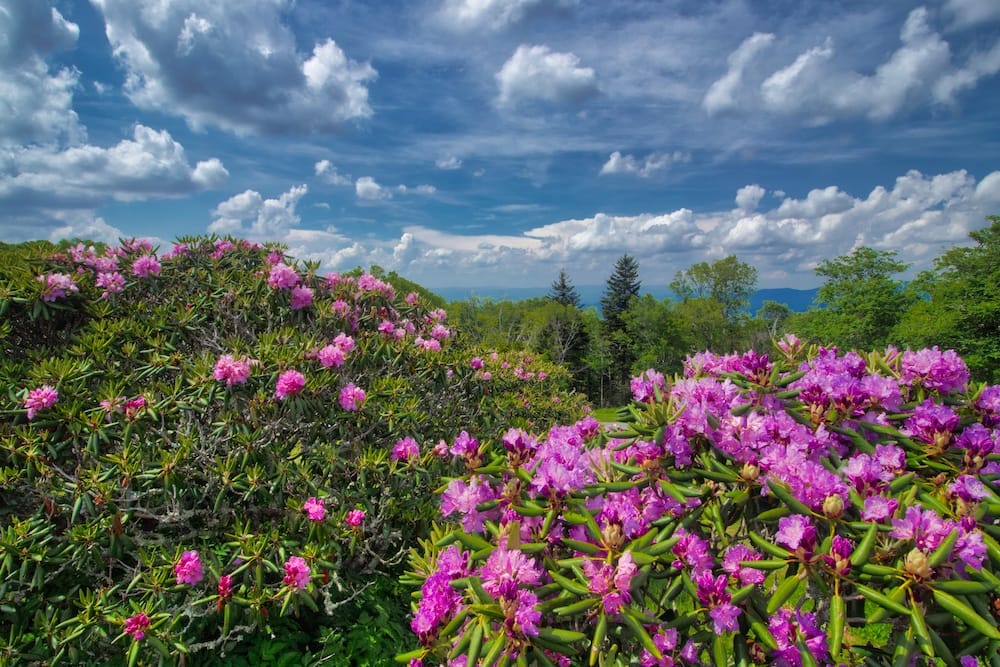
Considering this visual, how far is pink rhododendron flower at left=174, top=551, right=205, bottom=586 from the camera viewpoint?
2934 millimetres

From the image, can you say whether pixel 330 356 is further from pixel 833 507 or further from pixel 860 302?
pixel 860 302

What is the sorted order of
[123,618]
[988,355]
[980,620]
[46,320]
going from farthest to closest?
[988,355], [46,320], [123,618], [980,620]

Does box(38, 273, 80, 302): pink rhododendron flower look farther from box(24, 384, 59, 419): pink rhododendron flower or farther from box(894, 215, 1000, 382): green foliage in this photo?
box(894, 215, 1000, 382): green foliage

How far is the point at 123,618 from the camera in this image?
9.35 ft

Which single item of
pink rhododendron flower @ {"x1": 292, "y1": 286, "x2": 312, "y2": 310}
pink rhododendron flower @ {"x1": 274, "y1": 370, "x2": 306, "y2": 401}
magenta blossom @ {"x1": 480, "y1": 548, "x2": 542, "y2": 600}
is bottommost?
magenta blossom @ {"x1": 480, "y1": 548, "x2": 542, "y2": 600}

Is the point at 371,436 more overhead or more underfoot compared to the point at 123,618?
more overhead

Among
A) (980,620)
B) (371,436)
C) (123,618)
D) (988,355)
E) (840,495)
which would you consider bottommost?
(988,355)

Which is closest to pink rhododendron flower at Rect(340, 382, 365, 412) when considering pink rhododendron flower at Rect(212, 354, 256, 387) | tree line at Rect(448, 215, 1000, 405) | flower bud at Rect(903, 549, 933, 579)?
pink rhododendron flower at Rect(212, 354, 256, 387)

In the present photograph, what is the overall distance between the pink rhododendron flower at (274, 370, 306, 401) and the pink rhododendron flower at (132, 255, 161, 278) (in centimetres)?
209

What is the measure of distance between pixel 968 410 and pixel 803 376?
0.71m

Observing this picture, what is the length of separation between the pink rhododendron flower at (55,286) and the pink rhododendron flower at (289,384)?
1996 millimetres

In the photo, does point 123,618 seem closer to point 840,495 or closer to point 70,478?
point 70,478

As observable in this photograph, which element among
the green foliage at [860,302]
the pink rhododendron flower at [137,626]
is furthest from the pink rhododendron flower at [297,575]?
the green foliage at [860,302]

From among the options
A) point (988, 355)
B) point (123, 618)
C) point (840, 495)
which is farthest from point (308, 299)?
point (988, 355)
